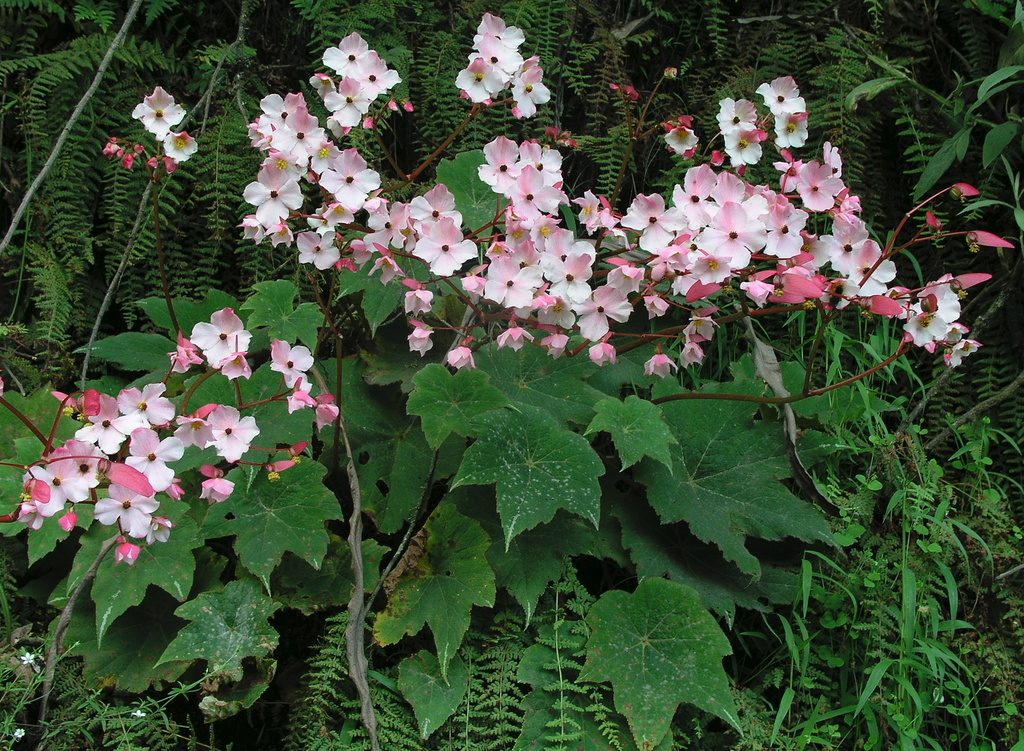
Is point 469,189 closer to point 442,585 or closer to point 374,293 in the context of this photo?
point 374,293

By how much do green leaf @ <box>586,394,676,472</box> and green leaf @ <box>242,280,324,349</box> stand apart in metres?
0.79

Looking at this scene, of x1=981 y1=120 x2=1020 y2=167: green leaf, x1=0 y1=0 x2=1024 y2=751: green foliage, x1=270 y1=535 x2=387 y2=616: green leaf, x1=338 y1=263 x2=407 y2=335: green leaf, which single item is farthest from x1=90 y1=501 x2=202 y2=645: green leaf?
x1=981 y1=120 x2=1020 y2=167: green leaf

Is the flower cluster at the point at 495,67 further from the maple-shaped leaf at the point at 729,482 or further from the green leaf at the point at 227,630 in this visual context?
the green leaf at the point at 227,630

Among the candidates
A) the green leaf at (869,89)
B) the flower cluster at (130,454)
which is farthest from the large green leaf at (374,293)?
the green leaf at (869,89)

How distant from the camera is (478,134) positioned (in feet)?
8.76

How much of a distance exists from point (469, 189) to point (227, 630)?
4.50 ft

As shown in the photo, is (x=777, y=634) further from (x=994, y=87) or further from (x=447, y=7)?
(x=447, y=7)

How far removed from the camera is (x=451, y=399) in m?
1.88

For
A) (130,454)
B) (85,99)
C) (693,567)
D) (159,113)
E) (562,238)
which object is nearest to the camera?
(130,454)

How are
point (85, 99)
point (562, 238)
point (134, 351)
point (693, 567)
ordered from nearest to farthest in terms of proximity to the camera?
point (562, 238) < point (693, 567) < point (134, 351) < point (85, 99)

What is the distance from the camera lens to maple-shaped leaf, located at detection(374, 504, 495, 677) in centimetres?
176

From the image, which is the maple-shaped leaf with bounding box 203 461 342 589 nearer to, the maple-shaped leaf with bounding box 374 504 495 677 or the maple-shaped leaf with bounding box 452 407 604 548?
the maple-shaped leaf with bounding box 374 504 495 677

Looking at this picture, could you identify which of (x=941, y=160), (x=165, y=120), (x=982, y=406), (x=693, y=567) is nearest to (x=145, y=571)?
(x=165, y=120)

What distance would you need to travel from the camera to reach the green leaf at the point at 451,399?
1.82 m
